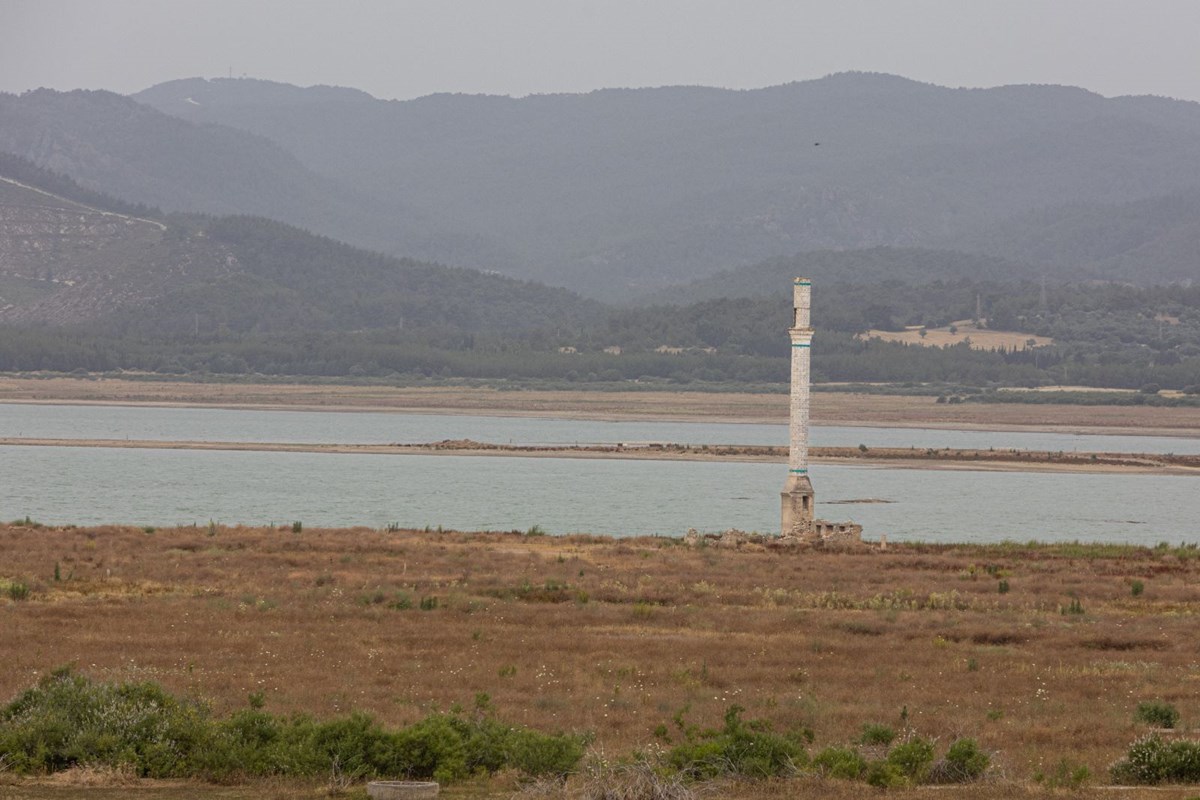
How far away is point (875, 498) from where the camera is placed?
73188 millimetres

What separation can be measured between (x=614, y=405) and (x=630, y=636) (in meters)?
115

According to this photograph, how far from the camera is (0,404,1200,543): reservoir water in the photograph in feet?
191

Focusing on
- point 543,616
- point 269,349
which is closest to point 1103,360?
point 269,349

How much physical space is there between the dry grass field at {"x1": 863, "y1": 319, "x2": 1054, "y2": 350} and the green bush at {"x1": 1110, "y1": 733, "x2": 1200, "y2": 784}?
166 m

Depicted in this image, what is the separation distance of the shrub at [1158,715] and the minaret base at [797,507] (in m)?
23.6

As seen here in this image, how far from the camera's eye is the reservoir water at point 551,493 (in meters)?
58.1

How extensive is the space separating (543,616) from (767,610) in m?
4.08

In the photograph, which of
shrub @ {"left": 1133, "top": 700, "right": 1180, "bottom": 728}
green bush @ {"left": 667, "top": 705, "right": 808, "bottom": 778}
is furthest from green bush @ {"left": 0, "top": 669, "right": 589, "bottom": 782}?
shrub @ {"left": 1133, "top": 700, "right": 1180, "bottom": 728}

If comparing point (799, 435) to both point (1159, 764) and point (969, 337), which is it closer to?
point (1159, 764)

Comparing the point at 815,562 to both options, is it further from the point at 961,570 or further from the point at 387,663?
the point at 387,663

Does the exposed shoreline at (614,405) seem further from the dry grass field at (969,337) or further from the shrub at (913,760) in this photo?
the shrub at (913,760)

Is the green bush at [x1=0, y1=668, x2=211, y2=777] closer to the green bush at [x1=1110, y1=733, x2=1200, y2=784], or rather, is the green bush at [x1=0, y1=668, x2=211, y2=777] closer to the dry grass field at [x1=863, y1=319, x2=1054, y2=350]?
the green bush at [x1=1110, y1=733, x2=1200, y2=784]

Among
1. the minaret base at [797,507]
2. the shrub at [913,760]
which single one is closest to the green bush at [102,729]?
the shrub at [913,760]

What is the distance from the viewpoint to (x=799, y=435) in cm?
4656
